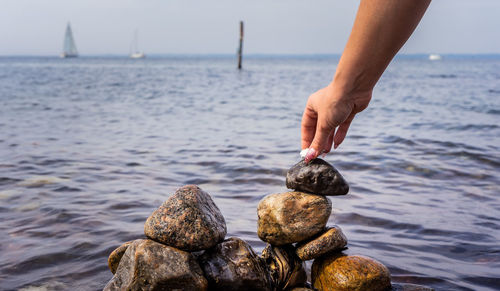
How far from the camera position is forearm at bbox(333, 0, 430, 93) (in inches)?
54.6

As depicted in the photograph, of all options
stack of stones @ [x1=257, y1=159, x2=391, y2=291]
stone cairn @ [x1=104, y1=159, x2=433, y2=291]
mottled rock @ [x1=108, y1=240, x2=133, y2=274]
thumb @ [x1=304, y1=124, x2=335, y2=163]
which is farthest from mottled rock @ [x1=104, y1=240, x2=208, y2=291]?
thumb @ [x1=304, y1=124, x2=335, y2=163]

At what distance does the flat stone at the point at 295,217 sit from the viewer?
3.36 metres

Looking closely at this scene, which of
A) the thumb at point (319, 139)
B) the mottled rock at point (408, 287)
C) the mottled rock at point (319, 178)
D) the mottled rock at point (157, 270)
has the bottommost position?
the mottled rock at point (408, 287)

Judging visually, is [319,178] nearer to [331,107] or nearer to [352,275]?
[352,275]

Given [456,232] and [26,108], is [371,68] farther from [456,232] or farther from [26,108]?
[26,108]

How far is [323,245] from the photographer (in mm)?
3328

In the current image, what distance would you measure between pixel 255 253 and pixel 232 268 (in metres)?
0.30

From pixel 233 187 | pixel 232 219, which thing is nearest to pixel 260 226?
pixel 232 219

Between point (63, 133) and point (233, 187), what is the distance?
22.2ft

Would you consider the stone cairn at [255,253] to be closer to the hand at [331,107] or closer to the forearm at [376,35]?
the hand at [331,107]

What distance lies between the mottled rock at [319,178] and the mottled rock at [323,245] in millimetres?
322

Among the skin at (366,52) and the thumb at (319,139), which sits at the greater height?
the skin at (366,52)

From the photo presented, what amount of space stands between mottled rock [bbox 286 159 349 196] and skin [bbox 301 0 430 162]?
3.91 feet

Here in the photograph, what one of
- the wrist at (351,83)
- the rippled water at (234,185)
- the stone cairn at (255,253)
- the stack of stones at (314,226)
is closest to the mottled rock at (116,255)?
the stone cairn at (255,253)
